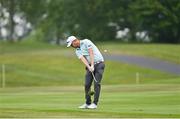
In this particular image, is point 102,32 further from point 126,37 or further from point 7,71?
point 7,71

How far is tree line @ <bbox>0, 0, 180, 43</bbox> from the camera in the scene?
3041 inches

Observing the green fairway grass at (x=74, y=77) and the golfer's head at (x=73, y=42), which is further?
the green fairway grass at (x=74, y=77)

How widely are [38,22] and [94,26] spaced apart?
56.7 ft

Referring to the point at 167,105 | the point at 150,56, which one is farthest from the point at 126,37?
the point at 167,105

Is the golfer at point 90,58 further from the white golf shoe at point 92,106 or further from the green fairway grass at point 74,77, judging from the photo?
the green fairway grass at point 74,77

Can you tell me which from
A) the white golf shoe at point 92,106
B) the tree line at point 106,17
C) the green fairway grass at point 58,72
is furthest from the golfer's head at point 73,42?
the tree line at point 106,17

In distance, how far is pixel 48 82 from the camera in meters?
44.2

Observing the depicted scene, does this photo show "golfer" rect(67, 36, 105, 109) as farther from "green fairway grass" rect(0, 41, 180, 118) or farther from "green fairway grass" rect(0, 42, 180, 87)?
"green fairway grass" rect(0, 42, 180, 87)

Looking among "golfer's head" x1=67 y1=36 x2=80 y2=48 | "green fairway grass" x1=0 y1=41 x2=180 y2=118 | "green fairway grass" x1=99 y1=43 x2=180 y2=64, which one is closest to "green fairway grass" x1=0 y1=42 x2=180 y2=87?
"green fairway grass" x1=0 y1=41 x2=180 y2=118

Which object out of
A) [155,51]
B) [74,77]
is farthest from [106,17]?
[74,77]

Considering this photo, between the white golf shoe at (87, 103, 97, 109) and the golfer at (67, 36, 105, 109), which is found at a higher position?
the golfer at (67, 36, 105, 109)

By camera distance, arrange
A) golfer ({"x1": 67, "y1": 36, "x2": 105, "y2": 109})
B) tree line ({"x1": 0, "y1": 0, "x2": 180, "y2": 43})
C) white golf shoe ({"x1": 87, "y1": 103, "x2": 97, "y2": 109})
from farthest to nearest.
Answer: tree line ({"x1": 0, "y1": 0, "x2": 180, "y2": 43}) < white golf shoe ({"x1": 87, "y1": 103, "x2": 97, "y2": 109}) < golfer ({"x1": 67, "y1": 36, "x2": 105, "y2": 109})

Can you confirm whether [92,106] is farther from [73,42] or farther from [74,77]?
[74,77]

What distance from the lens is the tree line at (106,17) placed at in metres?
77.2
